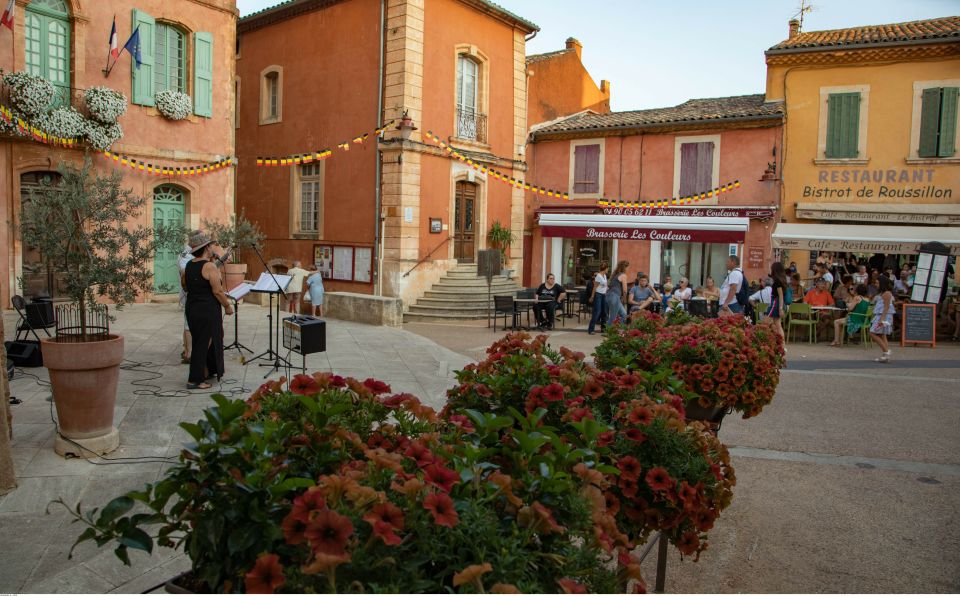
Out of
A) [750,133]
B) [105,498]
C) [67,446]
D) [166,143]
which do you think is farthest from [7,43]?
[750,133]

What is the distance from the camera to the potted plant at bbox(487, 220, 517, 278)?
20.8 m

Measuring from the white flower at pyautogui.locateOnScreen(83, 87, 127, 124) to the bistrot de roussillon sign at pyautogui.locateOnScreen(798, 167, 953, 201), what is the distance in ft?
55.1

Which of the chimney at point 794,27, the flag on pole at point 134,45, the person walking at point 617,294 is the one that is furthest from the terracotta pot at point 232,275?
the chimney at point 794,27

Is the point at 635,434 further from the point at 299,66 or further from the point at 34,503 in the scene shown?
the point at 299,66

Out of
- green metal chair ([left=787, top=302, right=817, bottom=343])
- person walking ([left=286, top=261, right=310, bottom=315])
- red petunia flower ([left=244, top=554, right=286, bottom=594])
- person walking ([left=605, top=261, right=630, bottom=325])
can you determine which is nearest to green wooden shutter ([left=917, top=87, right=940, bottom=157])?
green metal chair ([left=787, top=302, right=817, bottom=343])

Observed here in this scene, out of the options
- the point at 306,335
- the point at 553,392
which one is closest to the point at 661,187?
the point at 306,335

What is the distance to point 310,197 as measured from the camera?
20297 mm

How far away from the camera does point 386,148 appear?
18.1 metres

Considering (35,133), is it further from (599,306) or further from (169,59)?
(599,306)

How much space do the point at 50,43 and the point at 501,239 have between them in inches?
461

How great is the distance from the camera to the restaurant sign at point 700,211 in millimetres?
19922

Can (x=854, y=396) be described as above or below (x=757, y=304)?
below

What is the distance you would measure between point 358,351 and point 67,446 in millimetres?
5691

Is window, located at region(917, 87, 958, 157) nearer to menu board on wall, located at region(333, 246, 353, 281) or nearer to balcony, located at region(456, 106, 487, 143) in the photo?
balcony, located at region(456, 106, 487, 143)
